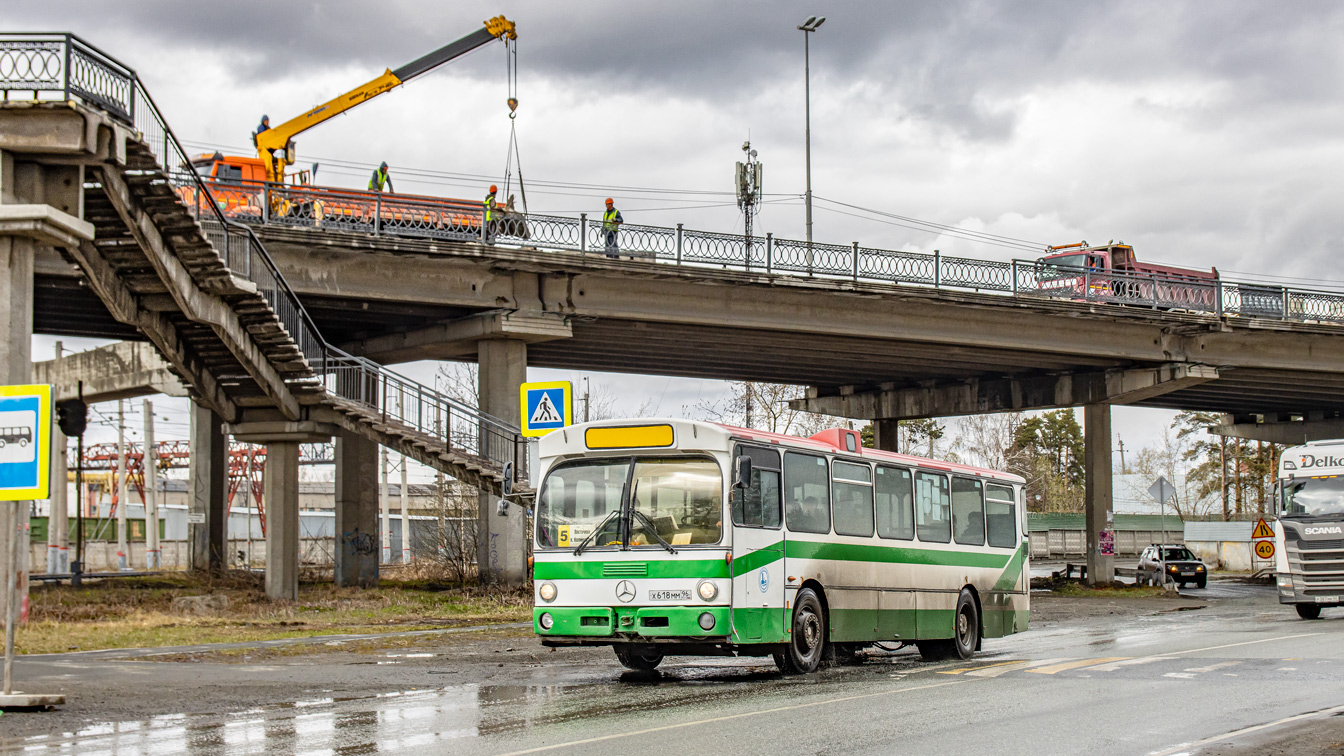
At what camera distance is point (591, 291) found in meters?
35.1

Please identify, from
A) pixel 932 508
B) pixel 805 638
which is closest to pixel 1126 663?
pixel 932 508

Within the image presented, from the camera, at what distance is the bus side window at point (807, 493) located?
1590 centimetres

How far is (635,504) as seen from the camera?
15016 millimetres

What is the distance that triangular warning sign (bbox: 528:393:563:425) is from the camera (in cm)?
2062

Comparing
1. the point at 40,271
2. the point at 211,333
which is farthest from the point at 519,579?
the point at 40,271

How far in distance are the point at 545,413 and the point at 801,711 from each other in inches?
379

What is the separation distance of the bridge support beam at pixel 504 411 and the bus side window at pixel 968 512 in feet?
54.3

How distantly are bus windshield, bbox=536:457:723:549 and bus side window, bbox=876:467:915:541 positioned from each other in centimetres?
357

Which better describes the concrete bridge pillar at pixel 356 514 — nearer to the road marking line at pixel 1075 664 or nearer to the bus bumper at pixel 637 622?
the bus bumper at pixel 637 622

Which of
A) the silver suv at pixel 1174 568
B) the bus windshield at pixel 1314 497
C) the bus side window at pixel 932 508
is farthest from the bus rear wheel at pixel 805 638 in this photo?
the silver suv at pixel 1174 568

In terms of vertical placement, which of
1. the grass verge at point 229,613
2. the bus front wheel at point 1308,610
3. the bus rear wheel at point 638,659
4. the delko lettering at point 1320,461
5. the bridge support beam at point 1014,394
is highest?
the bridge support beam at point 1014,394

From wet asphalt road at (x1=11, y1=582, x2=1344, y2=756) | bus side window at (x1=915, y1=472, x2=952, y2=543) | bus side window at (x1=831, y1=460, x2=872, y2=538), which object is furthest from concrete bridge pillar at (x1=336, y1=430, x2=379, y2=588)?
bus side window at (x1=831, y1=460, x2=872, y2=538)

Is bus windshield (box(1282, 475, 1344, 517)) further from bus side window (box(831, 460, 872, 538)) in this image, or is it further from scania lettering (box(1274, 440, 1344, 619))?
bus side window (box(831, 460, 872, 538))

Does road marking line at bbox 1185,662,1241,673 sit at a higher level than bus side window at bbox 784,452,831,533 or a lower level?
lower
